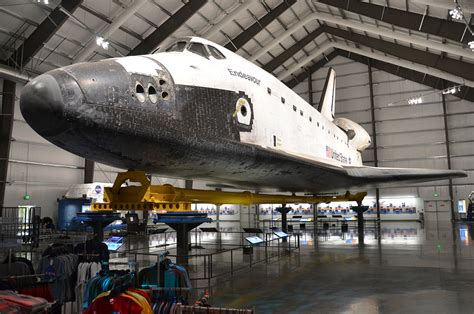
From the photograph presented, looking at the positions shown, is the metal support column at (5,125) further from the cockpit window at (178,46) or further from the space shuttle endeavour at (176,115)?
the cockpit window at (178,46)

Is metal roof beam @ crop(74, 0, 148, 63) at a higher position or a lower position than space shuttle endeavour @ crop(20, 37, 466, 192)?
higher

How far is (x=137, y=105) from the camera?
2.96 metres

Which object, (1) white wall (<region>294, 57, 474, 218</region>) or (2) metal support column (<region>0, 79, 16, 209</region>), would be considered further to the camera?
(1) white wall (<region>294, 57, 474, 218</region>)

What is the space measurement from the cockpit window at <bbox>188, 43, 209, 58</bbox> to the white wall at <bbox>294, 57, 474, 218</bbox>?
22.8 meters

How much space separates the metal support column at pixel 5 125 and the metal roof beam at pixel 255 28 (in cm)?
975

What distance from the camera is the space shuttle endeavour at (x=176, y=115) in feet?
8.86

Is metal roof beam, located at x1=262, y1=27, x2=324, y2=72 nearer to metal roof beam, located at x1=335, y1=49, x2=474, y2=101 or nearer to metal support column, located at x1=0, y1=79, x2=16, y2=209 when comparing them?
metal roof beam, located at x1=335, y1=49, x2=474, y2=101

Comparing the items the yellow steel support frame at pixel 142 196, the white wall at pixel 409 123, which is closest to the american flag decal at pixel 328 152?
the yellow steel support frame at pixel 142 196

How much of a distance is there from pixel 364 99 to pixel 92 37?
735 inches

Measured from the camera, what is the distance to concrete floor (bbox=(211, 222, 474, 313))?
13.9 feet

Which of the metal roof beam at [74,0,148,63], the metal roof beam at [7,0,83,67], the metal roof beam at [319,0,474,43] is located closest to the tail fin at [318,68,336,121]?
the metal roof beam at [319,0,474,43]

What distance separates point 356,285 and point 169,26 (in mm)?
12529

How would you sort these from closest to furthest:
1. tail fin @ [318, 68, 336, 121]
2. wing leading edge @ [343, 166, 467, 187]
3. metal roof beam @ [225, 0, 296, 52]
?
wing leading edge @ [343, 166, 467, 187] < tail fin @ [318, 68, 336, 121] < metal roof beam @ [225, 0, 296, 52]

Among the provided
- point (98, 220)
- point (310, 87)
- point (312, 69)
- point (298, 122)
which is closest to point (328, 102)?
point (298, 122)
